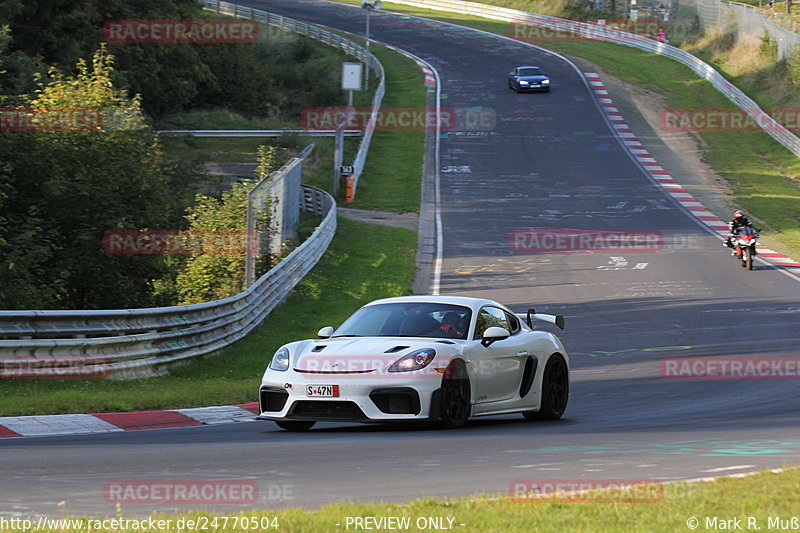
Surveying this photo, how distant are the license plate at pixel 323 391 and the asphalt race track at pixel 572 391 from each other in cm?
38

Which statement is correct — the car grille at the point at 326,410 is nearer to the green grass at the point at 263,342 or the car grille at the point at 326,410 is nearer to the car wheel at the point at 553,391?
the car wheel at the point at 553,391

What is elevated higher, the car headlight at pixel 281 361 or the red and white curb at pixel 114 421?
the car headlight at pixel 281 361

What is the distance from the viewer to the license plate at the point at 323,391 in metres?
9.86

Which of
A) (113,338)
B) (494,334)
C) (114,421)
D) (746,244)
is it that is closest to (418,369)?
(494,334)

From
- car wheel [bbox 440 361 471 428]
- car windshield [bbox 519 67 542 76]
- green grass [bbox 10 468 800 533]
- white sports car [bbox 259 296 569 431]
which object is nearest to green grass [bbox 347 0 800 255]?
car windshield [bbox 519 67 542 76]

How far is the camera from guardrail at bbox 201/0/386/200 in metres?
44.3

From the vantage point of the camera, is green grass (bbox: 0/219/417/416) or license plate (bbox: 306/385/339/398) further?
green grass (bbox: 0/219/417/416)

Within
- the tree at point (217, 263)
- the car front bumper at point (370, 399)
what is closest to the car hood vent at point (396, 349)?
the car front bumper at point (370, 399)

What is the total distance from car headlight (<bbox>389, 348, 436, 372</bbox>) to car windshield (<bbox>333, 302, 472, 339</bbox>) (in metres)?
0.79

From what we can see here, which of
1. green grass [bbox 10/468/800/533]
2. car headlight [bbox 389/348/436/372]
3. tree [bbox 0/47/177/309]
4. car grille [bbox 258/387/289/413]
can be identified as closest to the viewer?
green grass [bbox 10/468/800/533]

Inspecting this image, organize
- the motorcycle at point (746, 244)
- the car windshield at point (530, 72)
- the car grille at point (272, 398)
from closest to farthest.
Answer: the car grille at point (272, 398) < the motorcycle at point (746, 244) < the car windshield at point (530, 72)

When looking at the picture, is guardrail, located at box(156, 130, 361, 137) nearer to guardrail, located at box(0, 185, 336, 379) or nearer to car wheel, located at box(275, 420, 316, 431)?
guardrail, located at box(0, 185, 336, 379)

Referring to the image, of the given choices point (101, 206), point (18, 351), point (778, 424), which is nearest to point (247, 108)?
point (101, 206)

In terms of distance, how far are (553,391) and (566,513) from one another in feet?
19.3
